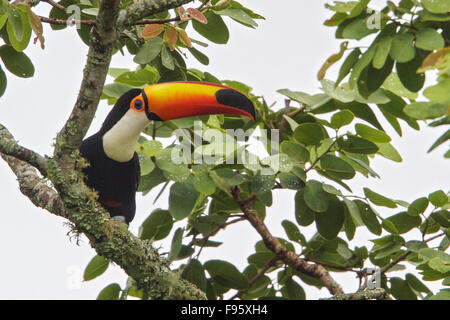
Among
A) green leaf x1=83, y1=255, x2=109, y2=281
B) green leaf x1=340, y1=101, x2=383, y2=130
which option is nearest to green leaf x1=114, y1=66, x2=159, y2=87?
green leaf x1=83, y1=255, x2=109, y2=281

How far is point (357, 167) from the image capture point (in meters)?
3.32

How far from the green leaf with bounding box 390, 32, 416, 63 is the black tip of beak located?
1271 millimetres

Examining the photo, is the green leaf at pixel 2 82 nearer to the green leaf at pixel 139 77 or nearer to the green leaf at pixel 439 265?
the green leaf at pixel 139 77

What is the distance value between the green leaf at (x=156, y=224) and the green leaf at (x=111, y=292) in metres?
0.40

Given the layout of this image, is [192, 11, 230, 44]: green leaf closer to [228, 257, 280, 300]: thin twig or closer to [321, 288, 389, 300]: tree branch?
[228, 257, 280, 300]: thin twig

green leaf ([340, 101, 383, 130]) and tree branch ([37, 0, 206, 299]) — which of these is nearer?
tree branch ([37, 0, 206, 299])

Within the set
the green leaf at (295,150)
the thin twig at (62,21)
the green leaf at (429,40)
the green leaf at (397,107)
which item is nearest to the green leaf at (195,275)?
the green leaf at (295,150)

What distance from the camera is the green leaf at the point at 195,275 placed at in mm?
3600

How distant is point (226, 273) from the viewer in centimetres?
371

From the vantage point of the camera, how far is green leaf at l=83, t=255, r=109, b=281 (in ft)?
12.7
